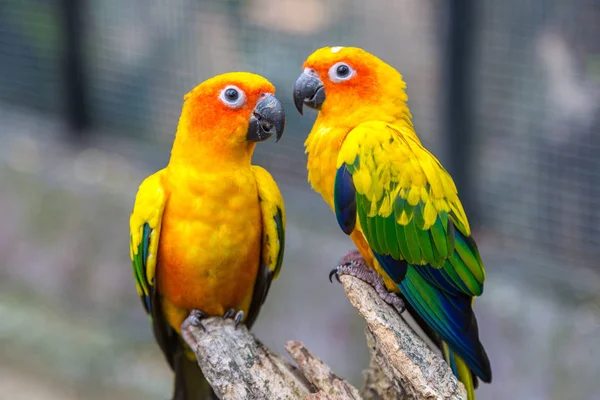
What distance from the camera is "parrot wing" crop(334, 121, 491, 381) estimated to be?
2.31 m

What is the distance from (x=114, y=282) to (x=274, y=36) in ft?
5.46

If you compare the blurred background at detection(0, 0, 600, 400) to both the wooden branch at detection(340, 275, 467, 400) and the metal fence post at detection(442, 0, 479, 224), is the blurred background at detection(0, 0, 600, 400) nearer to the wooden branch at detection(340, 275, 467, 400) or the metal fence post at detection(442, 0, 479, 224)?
the metal fence post at detection(442, 0, 479, 224)

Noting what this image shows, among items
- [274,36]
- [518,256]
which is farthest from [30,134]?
[518,256]

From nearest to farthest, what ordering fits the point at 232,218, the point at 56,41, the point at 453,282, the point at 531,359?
the point at 453,282, the point at 232,218, the point at 531,359, the point at 56,41

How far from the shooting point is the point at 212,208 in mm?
2504

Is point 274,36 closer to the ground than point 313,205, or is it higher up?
higher up

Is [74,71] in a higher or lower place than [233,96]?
higher

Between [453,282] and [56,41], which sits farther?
[56,41]

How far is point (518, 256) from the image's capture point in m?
4.04

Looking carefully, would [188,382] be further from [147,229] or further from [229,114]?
[229,114]

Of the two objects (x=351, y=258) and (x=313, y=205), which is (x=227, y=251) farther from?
(x=313, y=205)

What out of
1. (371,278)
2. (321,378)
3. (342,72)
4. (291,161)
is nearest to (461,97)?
(291,161)

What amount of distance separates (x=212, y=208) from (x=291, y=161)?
7.05 feet

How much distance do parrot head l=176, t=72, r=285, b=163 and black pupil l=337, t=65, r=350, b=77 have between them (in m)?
0.20
